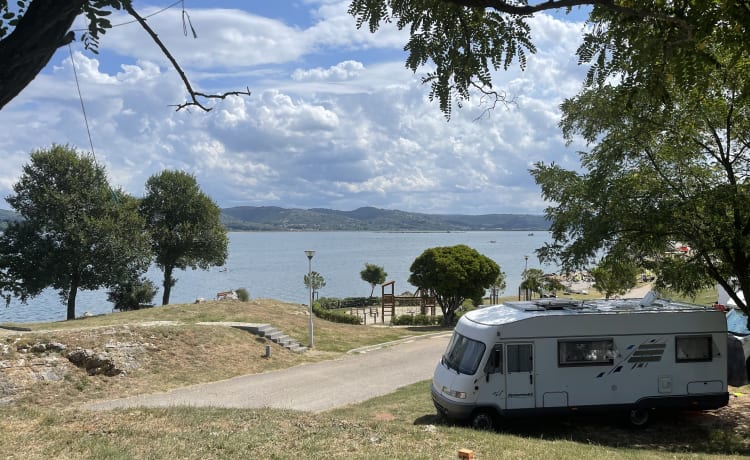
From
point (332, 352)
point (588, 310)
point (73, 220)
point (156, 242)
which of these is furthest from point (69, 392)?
point (156, 242)

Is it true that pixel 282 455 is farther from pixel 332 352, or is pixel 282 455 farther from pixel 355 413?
pixel 332 352

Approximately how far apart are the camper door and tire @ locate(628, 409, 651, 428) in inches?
90.1

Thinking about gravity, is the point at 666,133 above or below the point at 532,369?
above

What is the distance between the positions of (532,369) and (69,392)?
12.0 meters

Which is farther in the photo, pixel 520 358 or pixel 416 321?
pixel 416 321

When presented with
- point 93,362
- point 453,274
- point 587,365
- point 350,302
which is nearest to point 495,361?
point 587,365

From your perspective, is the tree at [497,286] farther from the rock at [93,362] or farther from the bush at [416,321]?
the rock at [93,362]

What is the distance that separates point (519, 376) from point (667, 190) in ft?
16.9

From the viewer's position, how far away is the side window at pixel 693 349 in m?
11.9

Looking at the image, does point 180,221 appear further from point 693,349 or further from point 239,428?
point 693,349

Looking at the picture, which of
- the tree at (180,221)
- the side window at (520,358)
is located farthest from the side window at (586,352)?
the tree at (180,221)

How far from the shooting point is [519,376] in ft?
37.6

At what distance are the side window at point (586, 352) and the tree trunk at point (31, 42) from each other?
35.4 feet

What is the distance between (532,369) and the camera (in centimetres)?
1146
